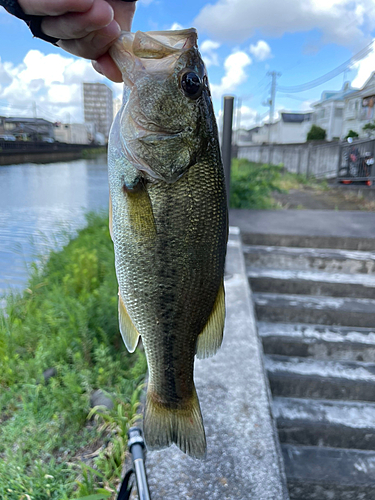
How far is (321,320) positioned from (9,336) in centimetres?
310

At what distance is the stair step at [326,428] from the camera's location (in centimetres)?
283

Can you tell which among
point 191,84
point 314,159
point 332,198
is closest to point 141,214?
point 191,84

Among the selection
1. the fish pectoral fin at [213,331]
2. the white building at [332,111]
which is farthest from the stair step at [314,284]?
the white building at [332,111]

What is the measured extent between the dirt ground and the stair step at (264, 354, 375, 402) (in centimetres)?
658

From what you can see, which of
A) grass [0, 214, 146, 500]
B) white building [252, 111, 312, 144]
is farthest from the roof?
grass [0, 214, 146, 500]

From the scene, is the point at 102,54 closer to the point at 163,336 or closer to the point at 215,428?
the point at 163,336

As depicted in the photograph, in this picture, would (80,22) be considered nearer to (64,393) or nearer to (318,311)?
(64,393)

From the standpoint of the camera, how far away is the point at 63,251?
591 cm

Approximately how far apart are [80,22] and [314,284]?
3.75 m

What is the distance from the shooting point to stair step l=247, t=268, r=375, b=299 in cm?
412

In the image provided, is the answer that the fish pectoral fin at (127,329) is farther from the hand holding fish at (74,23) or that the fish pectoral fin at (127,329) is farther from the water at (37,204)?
the water at (37,204)

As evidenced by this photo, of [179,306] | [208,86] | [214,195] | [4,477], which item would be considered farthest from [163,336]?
[4,477]

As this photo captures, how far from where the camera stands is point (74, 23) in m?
0.91

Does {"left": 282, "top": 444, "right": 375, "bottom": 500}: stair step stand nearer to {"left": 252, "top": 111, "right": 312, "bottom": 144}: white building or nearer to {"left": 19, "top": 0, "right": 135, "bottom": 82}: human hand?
{"left": 19, "top": 0, "right": 135, "bottom": 82}: human hand
